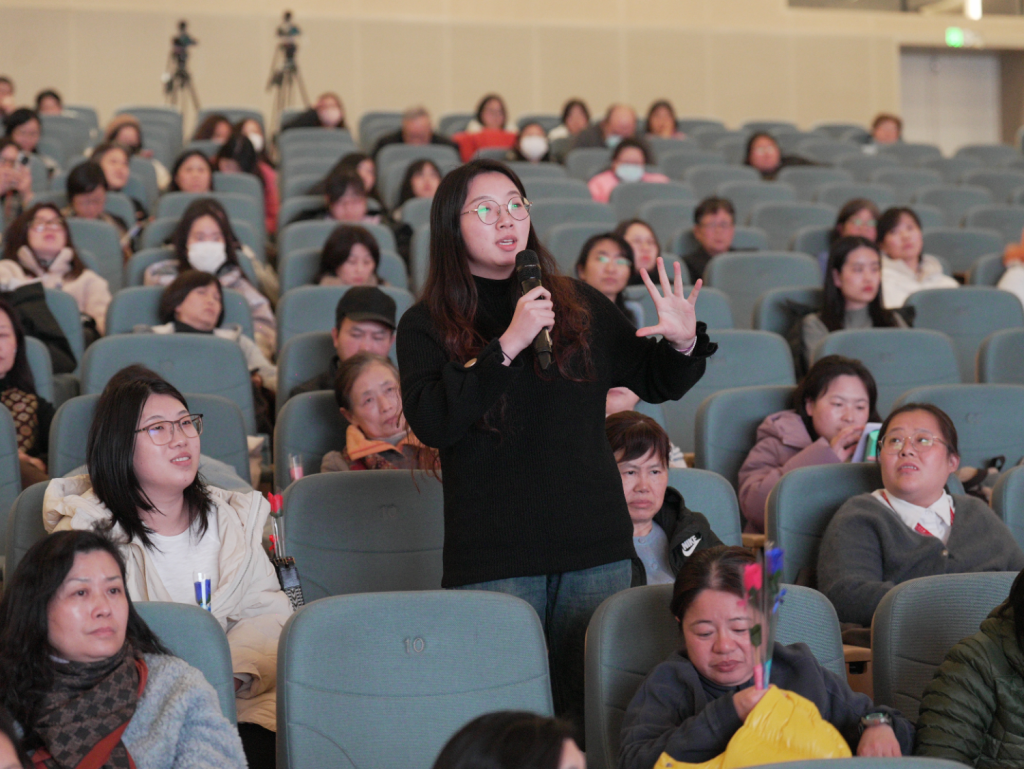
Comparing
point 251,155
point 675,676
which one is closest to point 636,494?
point 675,676

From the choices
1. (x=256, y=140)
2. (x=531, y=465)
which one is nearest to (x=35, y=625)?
(x=531, y=465)

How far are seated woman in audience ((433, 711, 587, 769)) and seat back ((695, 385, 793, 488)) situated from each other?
2.14m

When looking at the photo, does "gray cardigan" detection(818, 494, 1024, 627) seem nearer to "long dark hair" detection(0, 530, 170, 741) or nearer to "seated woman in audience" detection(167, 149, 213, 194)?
"long dark hair" detection(0, 530, 170, 741)

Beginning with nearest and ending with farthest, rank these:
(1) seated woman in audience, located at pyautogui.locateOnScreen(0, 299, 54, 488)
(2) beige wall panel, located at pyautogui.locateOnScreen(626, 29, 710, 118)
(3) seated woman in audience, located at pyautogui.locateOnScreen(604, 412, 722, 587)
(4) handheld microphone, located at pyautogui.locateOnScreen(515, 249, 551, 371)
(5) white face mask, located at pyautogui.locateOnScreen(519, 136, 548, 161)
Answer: (4) handheld microphone, located at pyautogui.locateOnScreen(515, 249, 551, 371) → (3) seated woman in audience, located at pyautogui.locateOnScreen(604, 412, 722, 587) → (1) seated woman in audience, located at pyautogui.locateOnScreen(0, 299, 54, 488) → (5) white face mask, located at pyautogui.locateOnScreen(519, 136, 548, 161) → (2) beige wall panel, located at pyautogui.locateOnScreen(626, 29, 710, 118)

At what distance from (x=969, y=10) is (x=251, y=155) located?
8.01m

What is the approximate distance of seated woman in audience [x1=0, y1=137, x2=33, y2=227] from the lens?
541 centimetres

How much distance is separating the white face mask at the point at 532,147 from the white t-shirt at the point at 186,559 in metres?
5.32

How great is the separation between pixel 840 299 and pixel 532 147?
349cm

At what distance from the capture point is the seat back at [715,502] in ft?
8.82

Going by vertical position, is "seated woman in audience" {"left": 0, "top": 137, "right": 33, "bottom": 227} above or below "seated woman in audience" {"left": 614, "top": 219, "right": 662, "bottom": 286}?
above

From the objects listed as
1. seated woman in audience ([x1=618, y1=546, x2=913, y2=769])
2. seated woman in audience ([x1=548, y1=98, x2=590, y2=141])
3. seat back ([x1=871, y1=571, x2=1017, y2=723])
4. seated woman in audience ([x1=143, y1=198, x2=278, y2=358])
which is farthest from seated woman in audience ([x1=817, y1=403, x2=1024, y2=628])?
seated woman in audience ([x1=548, y1=98, x2=590, y2=141])

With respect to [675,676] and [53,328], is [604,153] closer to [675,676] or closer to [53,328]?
[53,328]

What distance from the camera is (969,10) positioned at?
11.6m

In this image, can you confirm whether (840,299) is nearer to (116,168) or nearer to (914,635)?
(914,635)
